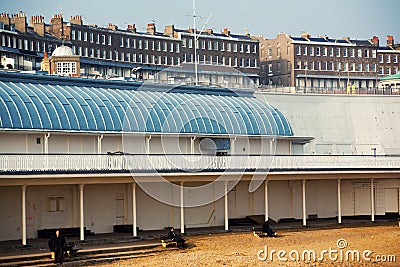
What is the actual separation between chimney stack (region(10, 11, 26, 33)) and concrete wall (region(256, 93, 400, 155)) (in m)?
36.5

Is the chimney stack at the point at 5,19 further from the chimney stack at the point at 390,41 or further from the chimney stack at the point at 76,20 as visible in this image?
the chimney stack at the point at 390,41

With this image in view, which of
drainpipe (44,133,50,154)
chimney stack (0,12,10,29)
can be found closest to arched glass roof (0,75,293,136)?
drainpipe (44,133,50,154)

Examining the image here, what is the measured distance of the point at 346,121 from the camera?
72.1 meters

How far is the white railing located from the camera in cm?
4026

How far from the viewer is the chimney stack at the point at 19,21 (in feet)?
313

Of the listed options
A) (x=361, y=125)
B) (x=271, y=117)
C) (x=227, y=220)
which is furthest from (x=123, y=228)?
(x=361, y=125)

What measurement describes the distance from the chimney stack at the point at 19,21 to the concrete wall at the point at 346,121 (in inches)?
1436

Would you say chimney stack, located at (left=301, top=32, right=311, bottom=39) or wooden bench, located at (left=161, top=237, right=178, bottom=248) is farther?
chimney stack, located at (left=301, top=32, right=311, bottom=39)

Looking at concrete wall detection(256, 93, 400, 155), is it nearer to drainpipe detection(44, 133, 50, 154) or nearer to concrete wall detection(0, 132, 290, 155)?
concrete wall detection(0, 132, 290, 155)

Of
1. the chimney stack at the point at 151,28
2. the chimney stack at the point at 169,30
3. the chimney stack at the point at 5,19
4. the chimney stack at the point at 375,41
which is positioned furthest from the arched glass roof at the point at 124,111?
the chimney stack at the point at 375,41

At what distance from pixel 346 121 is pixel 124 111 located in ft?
91.2

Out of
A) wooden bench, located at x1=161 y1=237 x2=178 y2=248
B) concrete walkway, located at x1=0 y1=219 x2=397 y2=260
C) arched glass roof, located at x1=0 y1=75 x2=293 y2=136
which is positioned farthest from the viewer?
arched glass roof, located at x1=0 y1=75 x2=293 y2=136

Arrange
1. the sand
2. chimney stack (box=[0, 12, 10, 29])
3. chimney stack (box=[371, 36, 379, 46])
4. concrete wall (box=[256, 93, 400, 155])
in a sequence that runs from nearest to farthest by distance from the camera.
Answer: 1. the sand
2. concrete wall (box=[256, 93, 400, 155])
3. chimney stack (box=[0, 12, 10, 29])
4. chimney stack (box=[371, 36, 379, 46])

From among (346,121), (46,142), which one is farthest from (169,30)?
(46,142)
